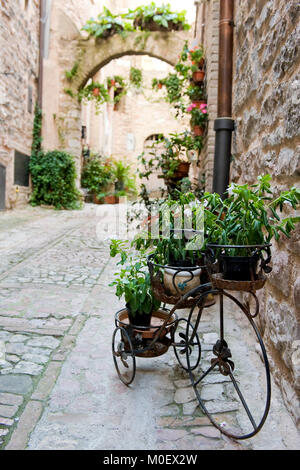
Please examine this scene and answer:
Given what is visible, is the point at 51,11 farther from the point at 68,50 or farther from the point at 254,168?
the point at 254,168

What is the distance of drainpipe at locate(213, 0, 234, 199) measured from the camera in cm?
350

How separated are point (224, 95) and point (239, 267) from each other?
8.10ft

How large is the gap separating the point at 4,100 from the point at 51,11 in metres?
4.18

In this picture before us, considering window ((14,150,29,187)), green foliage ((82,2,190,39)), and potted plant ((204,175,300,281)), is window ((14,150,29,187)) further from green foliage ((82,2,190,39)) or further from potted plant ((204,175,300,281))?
potted plant ((204,175,300,281))

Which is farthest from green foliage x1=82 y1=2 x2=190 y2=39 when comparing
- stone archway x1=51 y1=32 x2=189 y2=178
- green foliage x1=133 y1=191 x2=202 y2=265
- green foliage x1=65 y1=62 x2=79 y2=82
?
green foliage x1=133 y1=191 x2=202 y2=265

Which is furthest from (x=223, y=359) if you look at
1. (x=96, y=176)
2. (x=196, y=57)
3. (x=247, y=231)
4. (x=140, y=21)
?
(x=96, y=176)

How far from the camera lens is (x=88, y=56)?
10688 mm

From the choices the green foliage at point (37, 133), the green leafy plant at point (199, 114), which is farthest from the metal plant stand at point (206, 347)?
the green foliage at point (37, 133)

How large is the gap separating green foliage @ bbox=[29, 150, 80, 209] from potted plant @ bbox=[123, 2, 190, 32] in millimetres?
3952

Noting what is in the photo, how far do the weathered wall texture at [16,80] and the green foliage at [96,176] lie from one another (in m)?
2.85

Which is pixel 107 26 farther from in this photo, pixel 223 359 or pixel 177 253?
pixel 223 359

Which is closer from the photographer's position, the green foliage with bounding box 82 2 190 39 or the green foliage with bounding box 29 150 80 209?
the green foliage with bounding box 82 2 190 39

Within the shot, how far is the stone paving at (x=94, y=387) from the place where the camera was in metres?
1.64
